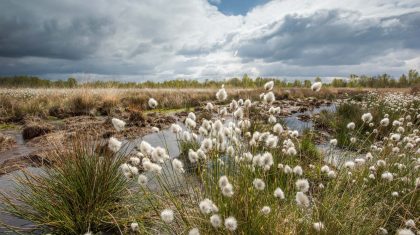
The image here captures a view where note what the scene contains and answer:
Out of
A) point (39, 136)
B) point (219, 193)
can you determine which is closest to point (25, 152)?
point (39, 136)

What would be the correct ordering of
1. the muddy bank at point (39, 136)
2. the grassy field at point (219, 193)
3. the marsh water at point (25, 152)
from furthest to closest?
the muddy bank at point (39, 136) → the marsh water at point (25, 152) → the grassy field at point (219, 193)

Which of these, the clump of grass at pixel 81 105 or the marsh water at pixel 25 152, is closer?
the marsh water at pixel 25 152

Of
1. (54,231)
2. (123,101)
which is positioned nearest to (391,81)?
(123,101)

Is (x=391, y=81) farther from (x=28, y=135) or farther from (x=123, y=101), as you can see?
(x=28, y=135)

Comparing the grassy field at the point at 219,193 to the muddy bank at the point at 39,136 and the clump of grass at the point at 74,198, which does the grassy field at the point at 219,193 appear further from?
the muddy bank at the point at 39,136

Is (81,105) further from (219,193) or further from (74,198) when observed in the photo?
(219,193)

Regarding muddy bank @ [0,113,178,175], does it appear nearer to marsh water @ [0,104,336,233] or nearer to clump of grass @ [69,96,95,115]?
marsh water @ [0,104,336,233]

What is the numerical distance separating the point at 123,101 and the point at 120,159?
11596 mm

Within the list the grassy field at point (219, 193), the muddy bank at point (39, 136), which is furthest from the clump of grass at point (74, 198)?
the muddy bank at point (39, 136)

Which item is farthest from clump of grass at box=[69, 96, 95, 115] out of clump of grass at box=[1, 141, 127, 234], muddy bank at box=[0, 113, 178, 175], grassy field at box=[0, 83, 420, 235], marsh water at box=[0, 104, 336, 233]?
clump of grass at box=[1, 141, 127, 234]

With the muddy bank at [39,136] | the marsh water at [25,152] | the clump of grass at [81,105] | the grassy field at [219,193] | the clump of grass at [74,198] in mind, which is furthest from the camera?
the clump of grass at [81,105]

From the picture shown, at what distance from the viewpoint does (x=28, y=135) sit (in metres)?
8.40

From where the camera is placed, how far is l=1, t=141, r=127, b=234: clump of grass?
10.7 ft

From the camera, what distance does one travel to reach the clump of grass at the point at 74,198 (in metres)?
3.28
